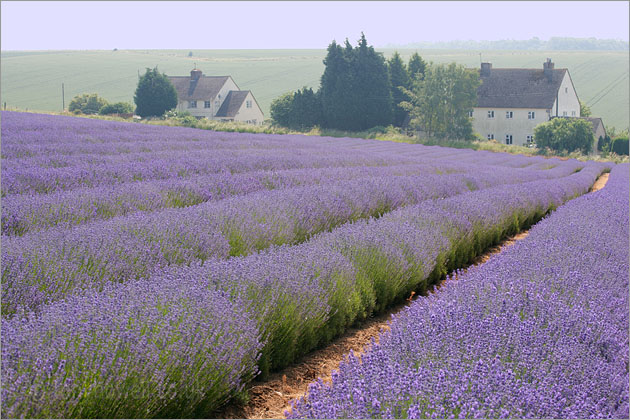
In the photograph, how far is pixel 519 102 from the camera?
38.2 meters

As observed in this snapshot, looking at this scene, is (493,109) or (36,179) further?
(493,109)

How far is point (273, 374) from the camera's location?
3.15 m

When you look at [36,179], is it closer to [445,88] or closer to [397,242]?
[397,242]

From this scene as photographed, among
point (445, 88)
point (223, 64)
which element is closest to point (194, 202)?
point (445, 88)

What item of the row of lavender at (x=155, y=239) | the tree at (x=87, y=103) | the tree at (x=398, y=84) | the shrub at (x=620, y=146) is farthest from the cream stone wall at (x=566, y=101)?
the row of lavender at (x=155, y=239)

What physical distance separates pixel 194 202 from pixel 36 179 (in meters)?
1.72

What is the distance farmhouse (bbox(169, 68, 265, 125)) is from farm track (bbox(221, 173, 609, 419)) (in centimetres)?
4185

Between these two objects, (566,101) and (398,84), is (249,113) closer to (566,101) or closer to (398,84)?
(398,84)

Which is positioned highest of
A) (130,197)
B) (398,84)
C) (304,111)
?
(398,84)

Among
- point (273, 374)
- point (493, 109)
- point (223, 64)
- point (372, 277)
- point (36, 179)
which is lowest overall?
point (273, 374)

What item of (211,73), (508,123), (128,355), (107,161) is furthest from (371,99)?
(211,73)

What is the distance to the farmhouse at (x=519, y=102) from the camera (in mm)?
37781

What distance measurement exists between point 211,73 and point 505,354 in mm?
72897

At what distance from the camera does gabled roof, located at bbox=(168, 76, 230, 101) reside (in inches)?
1804
